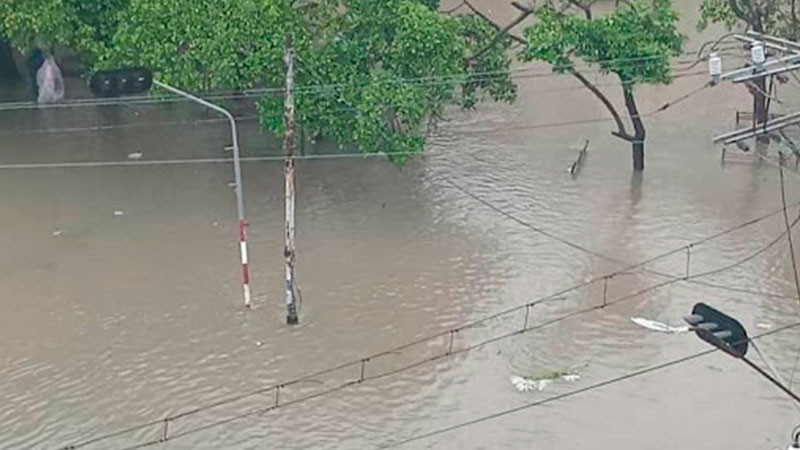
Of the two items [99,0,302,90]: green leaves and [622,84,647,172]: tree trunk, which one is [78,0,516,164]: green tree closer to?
[99,0,302,90]: green leaves

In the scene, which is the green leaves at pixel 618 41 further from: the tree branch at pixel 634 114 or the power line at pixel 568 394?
the power line at pixel 568 394

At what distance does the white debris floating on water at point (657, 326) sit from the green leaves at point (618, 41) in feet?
17.2

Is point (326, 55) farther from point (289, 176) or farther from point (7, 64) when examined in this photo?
point (7, 64)

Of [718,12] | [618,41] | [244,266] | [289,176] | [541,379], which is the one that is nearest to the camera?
[541,379]

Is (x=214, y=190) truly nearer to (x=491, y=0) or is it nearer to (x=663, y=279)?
(x=663, y=279)

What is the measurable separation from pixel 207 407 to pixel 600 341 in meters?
4.57

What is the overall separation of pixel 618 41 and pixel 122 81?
28.2 ft

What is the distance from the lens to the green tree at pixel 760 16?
66.9 feet

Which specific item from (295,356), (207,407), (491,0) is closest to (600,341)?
(295,356)

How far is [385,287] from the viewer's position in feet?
52.0

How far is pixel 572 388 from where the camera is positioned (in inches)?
515

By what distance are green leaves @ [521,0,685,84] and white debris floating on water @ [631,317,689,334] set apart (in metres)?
5.24

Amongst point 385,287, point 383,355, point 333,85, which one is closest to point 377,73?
point 333,85

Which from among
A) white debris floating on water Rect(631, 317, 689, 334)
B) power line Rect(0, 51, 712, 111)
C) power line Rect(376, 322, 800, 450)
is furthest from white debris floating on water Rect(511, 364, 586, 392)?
power line Rect(0, 51, 712, 111)
